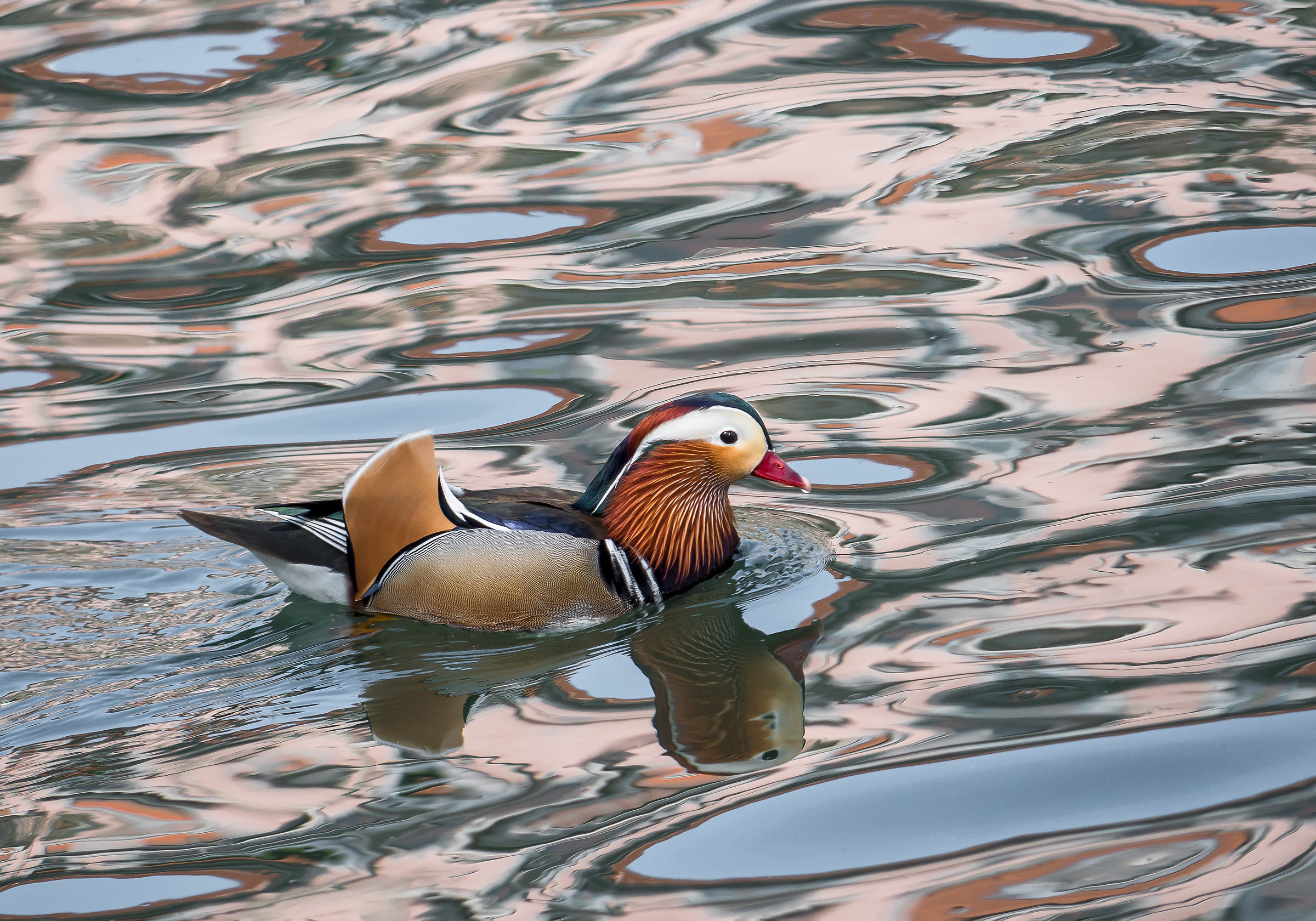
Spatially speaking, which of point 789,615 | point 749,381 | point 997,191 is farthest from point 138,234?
point 789,615

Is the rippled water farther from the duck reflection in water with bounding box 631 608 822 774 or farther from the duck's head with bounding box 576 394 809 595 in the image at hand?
the duck's head with bounding box 576 394 809 595

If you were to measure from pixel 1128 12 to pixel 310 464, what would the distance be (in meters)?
7.48

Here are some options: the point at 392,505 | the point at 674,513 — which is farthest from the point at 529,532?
the point at 674,513

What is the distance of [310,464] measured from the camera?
688 cm

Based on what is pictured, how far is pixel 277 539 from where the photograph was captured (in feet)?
18.0

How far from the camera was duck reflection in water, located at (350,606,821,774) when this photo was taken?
4473 mm

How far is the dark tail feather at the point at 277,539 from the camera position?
5441 mm

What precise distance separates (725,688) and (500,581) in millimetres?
890

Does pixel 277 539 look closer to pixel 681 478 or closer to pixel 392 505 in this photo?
pixel 392 505

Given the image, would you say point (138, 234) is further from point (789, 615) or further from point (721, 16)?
point (789, 615)

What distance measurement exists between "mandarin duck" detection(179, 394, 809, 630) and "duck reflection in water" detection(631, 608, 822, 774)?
0.85 ft

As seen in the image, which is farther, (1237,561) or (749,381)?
(749,381)

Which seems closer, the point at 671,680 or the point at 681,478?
the point at 671,680

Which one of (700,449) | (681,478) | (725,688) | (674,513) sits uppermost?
(700,449)
